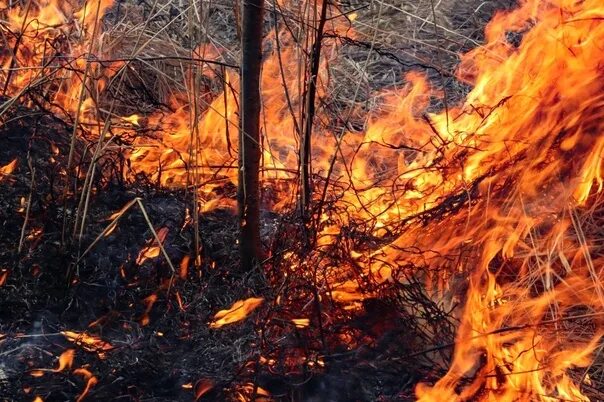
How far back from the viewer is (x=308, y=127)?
2.45m

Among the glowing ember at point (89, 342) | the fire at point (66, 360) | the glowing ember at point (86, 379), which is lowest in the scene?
the glowing ember at point (86, 379)

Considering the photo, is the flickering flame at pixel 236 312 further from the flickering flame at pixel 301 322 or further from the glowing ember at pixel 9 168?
the glowing ember at pixel 9 168

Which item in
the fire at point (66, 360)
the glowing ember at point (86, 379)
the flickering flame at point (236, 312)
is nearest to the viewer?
the glowing ember at point (86, 379)

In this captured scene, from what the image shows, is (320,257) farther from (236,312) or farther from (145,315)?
(145,315)

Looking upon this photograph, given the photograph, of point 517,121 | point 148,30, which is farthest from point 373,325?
point 148,30

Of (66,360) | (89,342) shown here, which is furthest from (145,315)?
(66,360)

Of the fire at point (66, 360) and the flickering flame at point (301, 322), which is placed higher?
the flickering flame at point (301, 322)

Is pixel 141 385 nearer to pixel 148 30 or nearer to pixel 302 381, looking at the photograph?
pixel 302 381

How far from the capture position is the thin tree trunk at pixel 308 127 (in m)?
2.37

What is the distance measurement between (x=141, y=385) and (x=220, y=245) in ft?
2.37

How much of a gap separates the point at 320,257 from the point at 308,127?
1.50 ft

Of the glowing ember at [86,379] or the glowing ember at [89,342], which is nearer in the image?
the glowing ember at [86,379]

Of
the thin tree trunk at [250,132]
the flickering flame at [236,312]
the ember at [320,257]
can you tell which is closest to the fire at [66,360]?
the ember at [320,257]

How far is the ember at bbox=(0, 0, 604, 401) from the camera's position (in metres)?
2.27
